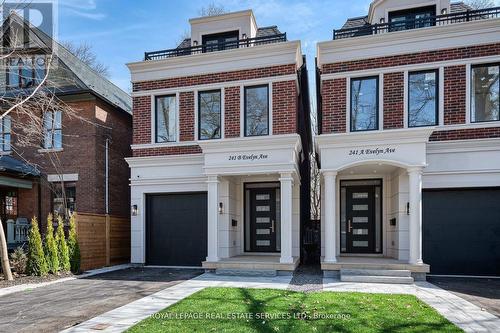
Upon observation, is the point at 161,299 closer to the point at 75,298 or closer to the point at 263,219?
the point at 75,298

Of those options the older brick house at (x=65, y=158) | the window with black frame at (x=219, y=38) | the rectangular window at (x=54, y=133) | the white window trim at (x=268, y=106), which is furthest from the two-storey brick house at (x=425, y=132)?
the rectangular window at (x=54, y=133)

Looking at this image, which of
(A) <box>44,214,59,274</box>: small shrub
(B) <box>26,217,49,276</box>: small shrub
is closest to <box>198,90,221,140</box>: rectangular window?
(A) <box>44,214,59,274</box>: small shrub

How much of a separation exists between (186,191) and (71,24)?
6.68 meters

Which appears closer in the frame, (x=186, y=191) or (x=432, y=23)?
(x=432, y=23)

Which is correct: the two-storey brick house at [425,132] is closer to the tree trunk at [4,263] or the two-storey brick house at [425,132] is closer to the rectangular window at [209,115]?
the rectangular window at [209,115]

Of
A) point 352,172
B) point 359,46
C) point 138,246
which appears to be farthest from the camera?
point 138,246

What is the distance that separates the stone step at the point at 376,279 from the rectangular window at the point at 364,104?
413 cm

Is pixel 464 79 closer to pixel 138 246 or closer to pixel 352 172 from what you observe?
pixel 352 172

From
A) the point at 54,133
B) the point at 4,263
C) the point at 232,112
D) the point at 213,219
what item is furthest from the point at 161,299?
the point at 54,133

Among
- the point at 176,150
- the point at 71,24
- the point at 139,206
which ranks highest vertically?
the point at 71,24

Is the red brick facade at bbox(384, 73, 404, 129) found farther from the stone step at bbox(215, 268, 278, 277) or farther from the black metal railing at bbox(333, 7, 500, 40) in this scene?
the stone step at bbox(215, 268, 278, 277)

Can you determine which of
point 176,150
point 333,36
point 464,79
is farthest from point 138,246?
point 464,79

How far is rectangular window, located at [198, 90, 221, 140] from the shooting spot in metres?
11.4

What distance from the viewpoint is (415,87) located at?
→ 9961mm
